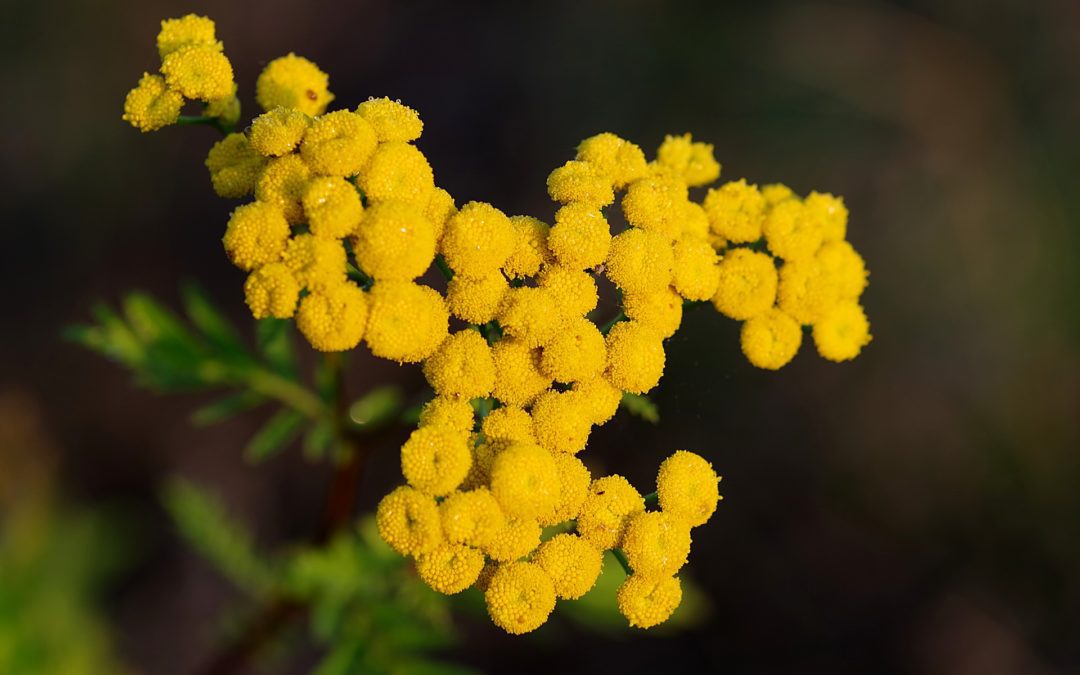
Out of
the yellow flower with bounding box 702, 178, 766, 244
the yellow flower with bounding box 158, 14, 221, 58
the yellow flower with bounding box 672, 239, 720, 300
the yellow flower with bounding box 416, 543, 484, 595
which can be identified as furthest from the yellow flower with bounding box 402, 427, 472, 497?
the yellow flower with bounding box 158, 14, 221, 58

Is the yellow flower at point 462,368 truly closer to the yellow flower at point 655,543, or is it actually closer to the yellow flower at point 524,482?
the yellow flower at point 524,482

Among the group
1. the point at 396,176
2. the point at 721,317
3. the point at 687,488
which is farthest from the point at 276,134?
the point at 721,317

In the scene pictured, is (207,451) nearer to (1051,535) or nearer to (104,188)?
(104,188)

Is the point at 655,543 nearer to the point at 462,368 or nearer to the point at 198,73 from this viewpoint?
the point at 462,368

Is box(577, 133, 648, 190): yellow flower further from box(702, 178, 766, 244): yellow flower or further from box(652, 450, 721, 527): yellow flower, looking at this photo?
box(652, 450, 721, 527): yellow flower

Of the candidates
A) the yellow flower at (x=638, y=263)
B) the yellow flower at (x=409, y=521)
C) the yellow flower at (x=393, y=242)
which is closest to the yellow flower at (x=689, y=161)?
the yellow flower at (x=638, y=263)

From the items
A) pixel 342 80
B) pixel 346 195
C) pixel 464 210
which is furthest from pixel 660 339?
pixel 342 80
